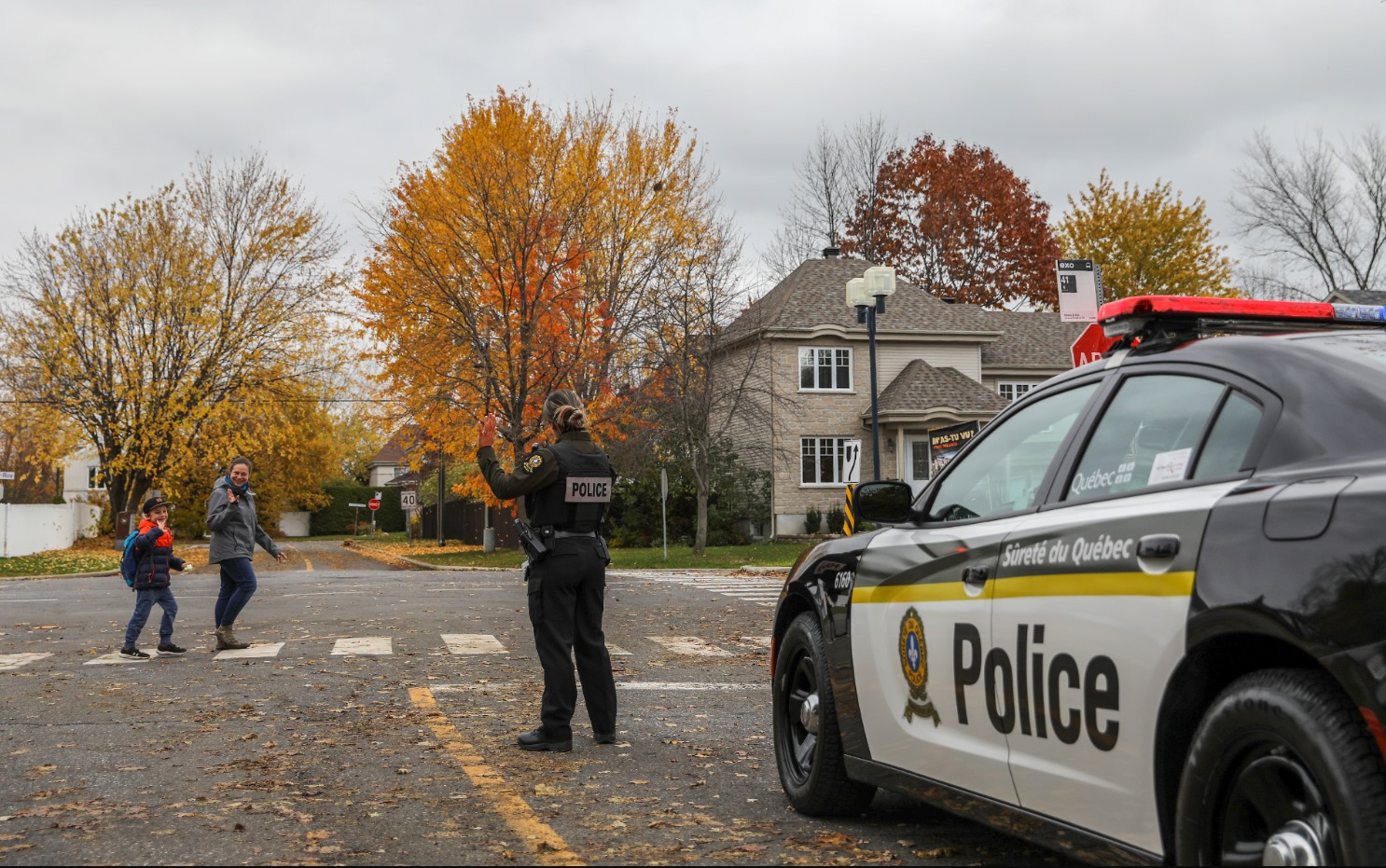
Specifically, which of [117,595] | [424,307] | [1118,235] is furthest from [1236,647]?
[1118,235]

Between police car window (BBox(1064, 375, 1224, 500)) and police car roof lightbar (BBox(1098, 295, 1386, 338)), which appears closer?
police car window (BBox(1064, 375, 1224, 500))

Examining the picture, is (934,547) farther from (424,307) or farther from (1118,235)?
(1118,235)

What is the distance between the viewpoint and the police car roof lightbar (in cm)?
410

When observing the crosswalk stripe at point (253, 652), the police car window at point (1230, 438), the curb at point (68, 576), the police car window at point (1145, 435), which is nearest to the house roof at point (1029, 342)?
the curb at point (68, 576)

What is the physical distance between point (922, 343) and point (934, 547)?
40250 mm

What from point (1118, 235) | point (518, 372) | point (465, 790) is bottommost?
point (465, 790)

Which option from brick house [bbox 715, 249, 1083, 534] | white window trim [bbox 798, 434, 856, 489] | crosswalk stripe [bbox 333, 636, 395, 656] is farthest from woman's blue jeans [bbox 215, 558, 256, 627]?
white window trim [bbox 798, 434, 856, 489]

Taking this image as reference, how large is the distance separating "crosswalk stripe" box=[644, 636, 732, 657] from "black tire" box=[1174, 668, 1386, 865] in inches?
385

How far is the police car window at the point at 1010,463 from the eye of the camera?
4.40 meters

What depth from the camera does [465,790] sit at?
20.9 ft

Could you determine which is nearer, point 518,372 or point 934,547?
point 934,547

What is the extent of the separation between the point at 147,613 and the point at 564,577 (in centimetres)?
701

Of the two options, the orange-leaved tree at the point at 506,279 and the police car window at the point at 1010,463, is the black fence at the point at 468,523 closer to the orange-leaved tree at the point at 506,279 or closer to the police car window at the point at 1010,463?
the orange-leaved tree at the point at 506,279

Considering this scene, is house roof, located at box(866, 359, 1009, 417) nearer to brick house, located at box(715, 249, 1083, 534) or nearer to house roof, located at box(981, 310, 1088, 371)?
brick house, located at box(715, 249, 1083, 534)
